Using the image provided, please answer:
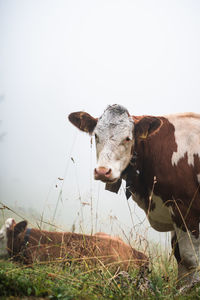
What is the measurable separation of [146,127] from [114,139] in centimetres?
57

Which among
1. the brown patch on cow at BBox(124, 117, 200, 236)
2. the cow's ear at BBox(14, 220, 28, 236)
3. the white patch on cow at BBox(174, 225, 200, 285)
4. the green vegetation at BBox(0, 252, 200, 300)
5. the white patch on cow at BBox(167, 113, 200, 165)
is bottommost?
the cow's ear at BBox(14, 220, 28, 236)

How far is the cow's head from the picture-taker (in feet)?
14.0


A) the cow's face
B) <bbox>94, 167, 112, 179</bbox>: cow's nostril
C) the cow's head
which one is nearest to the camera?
<bbox>94, 167, 112, 179</bbox>: cow's nostril

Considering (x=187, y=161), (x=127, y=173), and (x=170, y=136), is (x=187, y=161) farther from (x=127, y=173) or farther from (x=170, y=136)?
(x=127, y=173)

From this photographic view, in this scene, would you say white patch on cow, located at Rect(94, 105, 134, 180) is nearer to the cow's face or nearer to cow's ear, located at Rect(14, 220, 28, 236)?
the cow's face

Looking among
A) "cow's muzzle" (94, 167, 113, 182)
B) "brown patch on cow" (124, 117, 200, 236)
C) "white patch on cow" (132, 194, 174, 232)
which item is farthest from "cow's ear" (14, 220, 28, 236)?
"cow's muzzle" (94, 167, 113, 182)

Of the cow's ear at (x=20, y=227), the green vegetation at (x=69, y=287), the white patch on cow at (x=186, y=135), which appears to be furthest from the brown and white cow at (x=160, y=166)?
the cow's ear at (x=20, y=227)

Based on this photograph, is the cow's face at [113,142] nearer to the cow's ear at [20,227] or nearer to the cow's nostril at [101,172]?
the cow's nostril at [101,172]

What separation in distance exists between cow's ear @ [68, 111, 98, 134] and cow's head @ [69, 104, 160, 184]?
0.22 metres

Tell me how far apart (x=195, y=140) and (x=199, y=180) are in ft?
2.10

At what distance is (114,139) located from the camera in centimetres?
452

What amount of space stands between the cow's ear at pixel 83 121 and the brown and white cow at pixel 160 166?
18 mm

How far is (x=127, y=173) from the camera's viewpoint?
15.5 ft

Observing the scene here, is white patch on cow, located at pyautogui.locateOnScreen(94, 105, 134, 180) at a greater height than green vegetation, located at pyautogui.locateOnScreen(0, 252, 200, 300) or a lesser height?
greater
